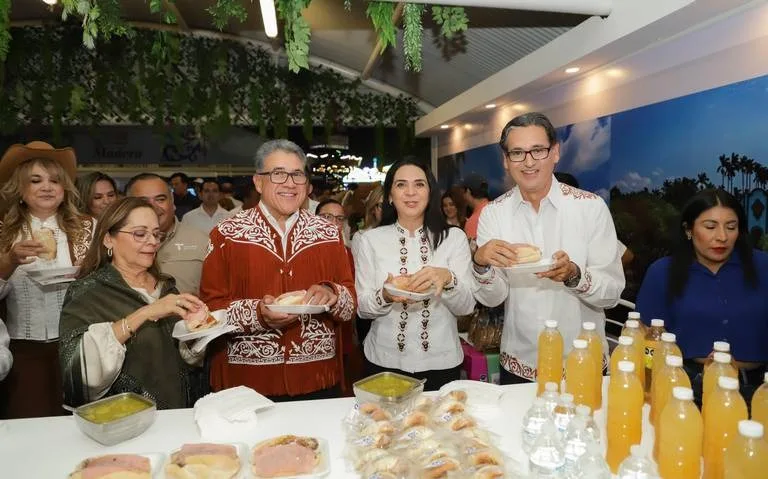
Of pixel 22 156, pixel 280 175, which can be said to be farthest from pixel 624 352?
pixel 22 156

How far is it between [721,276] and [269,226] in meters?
2.31

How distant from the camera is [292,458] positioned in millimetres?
1571

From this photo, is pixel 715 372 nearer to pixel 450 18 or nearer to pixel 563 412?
pixel 563 412

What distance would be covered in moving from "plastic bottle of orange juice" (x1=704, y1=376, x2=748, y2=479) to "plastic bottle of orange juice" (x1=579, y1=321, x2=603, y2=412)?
1.43ft

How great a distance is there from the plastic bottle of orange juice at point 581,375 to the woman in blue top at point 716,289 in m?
1.13

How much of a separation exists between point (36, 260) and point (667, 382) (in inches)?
130

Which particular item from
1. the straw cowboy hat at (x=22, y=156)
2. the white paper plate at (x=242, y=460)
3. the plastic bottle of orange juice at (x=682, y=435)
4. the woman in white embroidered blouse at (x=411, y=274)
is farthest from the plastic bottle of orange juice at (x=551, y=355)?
the straw cowboy hat at (x=22, y=156)

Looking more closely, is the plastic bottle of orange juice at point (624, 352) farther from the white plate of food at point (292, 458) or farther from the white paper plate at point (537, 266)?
the white plate of food at point (292, 458)

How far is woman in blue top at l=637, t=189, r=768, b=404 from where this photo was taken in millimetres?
2684

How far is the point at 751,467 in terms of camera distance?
1.18 meters

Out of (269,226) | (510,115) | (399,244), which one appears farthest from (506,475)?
(510,115)

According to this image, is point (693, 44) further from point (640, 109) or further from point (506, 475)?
point (506, 475)

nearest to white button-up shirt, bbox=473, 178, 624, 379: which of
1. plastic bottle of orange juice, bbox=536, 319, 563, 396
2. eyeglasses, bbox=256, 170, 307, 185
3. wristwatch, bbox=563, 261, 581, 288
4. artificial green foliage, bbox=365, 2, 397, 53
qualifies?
wristwatch, bbox=563, 261, 581, 288

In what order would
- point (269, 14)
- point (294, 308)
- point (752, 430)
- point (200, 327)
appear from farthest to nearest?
point (269, 14) < point (294, 308) < point (200, 327) < point (752, 430)
